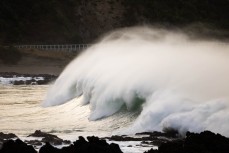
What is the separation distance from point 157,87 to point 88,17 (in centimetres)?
5954

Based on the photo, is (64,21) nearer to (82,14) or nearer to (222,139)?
(82,14)

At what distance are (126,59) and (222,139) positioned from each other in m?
12.2

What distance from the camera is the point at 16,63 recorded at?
177 ft

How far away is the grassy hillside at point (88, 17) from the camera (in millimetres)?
68312

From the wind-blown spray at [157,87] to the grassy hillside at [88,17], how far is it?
4299 cm

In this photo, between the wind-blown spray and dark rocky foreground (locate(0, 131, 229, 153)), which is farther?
the wind-blown spray

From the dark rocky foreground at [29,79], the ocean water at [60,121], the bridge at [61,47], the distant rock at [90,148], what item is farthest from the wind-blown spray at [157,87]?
the bridge at [61,47]

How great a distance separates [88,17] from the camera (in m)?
75.7

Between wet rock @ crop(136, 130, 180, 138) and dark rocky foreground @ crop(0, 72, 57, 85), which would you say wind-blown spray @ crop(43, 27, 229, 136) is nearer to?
wet rock @ crop(136, 130, 180, 138)

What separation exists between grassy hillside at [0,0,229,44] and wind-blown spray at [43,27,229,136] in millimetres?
42994

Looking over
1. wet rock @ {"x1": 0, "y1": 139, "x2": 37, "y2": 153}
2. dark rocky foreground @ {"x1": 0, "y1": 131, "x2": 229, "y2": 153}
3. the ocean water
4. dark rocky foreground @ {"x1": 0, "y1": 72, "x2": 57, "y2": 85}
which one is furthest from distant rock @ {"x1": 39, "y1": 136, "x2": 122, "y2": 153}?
dark rocky foreground @ {"x1": 0, "y1": 72, "x2": 57, "y2": 85}

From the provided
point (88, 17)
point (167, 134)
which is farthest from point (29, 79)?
point (167, 134)

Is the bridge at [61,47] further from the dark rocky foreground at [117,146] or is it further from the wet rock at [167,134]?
the dark rocky foreground at [117,146]

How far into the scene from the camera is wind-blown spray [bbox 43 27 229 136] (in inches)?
542
